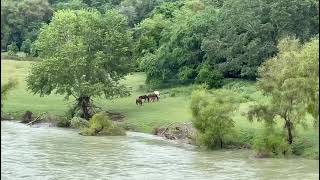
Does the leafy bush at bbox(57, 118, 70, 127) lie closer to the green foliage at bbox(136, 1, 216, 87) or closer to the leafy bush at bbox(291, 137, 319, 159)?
the green foliage at bbox(136, 1, 216, 87)

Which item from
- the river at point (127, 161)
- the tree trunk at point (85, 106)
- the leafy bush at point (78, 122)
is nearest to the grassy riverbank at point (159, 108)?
the tree trunk at point (85, 106)

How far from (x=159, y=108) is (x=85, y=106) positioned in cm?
682

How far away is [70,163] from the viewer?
39.4 metres

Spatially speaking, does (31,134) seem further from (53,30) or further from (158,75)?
(158,75)

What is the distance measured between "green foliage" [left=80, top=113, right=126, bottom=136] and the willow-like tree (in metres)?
5.91

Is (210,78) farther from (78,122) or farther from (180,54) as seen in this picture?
(78,122)

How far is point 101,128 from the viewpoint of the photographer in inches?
A: 2071

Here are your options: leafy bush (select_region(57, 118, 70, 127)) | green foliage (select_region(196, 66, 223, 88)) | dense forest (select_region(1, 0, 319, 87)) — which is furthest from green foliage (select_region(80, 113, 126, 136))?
green foliage (select_region(196, 66, 223, 88))

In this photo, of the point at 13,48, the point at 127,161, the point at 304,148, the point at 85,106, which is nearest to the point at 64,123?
the point at 85,106

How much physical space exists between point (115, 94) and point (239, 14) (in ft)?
61.1

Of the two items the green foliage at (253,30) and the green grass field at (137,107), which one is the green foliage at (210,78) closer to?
the green foliage at (253,30)

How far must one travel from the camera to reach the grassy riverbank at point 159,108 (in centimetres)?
4706

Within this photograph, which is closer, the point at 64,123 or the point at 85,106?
the point at 64,123

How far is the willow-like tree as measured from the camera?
5938 centimetres
